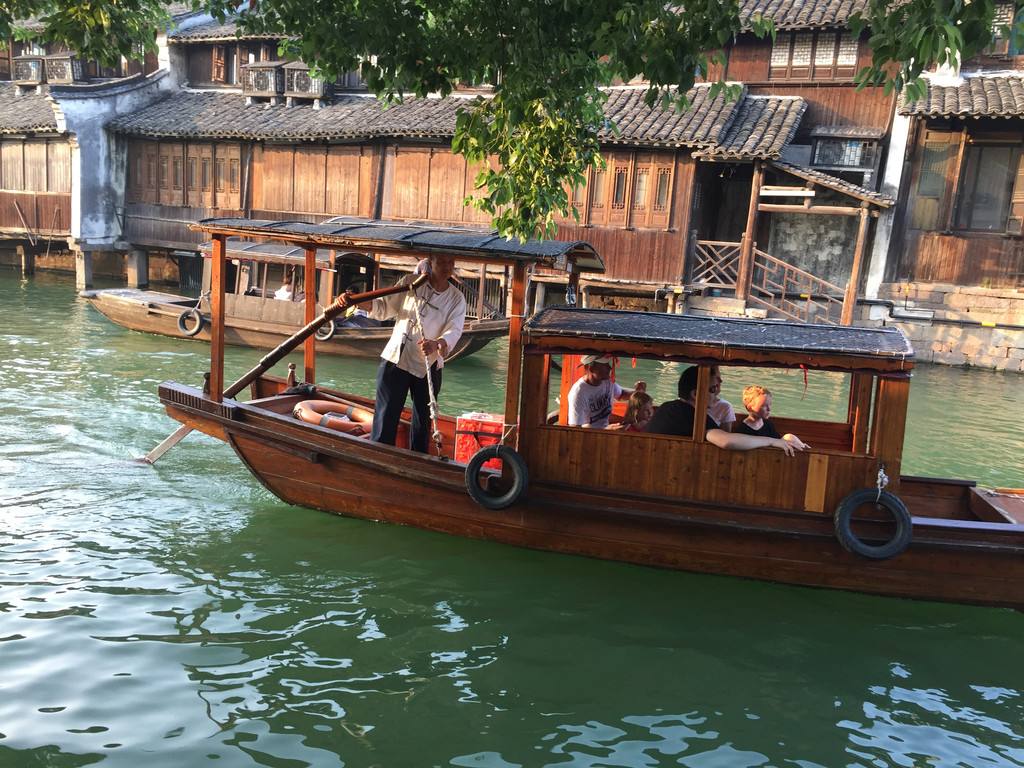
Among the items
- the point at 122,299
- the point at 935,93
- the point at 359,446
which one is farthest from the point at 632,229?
the point at 359,446

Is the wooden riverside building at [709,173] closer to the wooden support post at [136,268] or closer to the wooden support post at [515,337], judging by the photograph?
the wooden support post at [136,268]

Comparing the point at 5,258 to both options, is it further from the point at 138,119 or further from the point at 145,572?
the point at 145,572

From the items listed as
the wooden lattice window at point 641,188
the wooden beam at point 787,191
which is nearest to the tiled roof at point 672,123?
the wooden lattice window at point 641,188

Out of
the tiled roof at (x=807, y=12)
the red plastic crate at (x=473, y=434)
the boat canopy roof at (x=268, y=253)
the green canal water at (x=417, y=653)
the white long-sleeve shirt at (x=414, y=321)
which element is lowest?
the green canal water at (x=417, y=653)

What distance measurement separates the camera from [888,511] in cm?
585

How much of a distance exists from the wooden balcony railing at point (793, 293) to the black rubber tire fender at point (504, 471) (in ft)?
37.0

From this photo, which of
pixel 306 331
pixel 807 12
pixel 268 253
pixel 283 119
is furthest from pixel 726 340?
pixel 283 119

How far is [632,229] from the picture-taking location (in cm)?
1750

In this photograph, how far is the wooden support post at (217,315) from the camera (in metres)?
7.13

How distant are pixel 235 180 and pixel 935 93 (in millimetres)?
15392

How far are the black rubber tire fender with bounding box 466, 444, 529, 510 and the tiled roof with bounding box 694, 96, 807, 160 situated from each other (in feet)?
37.6

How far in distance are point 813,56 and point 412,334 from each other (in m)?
14.0

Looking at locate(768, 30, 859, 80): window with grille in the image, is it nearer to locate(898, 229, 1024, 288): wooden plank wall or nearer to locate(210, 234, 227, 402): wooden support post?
locate(898, 229, 1024, 288): wooden plank wall

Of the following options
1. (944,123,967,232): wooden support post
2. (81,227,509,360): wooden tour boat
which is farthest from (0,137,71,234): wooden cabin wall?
(944,123,967,232): wooden support post
